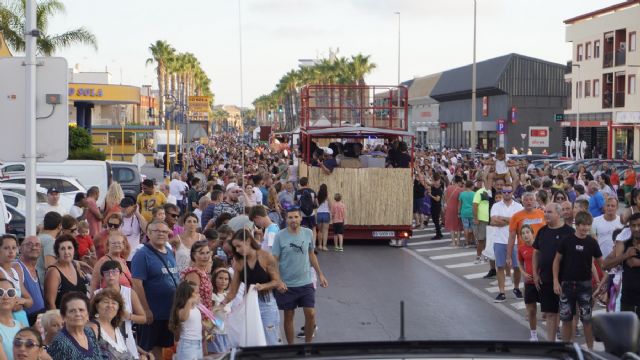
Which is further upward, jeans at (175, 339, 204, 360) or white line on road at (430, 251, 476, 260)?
jeans at (175, 339, 204, 360)

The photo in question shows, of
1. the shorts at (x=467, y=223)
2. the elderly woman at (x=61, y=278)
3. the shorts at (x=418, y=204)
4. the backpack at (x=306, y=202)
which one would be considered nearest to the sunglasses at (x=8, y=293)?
the elderly woman at (x=61, y=278)

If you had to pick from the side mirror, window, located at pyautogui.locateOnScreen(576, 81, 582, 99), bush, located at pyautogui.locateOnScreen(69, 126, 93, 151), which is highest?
window, located at pyautogui.locateOnScreen(576, 81, 582, 99)

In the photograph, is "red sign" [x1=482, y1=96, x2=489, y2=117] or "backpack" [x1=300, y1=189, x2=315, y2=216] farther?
"red sign" [x1=482, y1=96, x2=489, y2=117]

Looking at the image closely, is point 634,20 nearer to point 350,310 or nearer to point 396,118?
point 396,118

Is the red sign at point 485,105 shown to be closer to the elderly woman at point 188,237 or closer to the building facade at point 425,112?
the building facade at point 425,112


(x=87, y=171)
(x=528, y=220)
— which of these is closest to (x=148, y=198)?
(x=528, y=220)

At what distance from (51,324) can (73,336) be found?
0.51 m

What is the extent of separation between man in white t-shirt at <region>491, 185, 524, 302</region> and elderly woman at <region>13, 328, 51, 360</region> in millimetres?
10059

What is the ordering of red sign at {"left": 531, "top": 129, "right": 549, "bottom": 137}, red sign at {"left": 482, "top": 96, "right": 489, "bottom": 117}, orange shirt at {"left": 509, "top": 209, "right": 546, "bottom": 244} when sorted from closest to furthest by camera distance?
orange shirt at {"left": 509, "top": 209, "right": 546, "bottom": 244} → red sign at {"left": 531, "top": 129, "right": 549, "bottom": 137} → red sign at {"left": 482, "top": 96, "right": 489, "bottom": 117}

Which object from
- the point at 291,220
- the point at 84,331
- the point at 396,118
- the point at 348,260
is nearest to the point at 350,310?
the point at 291,220

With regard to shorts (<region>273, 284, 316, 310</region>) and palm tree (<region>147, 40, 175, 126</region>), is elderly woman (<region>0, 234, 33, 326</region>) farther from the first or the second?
palm tree (<region>147, 40, 175, 126</region>)

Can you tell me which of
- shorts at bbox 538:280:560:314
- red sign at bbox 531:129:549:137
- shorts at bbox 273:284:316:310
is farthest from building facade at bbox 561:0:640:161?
shorts at bbox 273:284:316:310

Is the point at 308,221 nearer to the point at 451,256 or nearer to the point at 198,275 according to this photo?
the point at 451,256

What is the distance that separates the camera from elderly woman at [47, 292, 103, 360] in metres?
7.23
